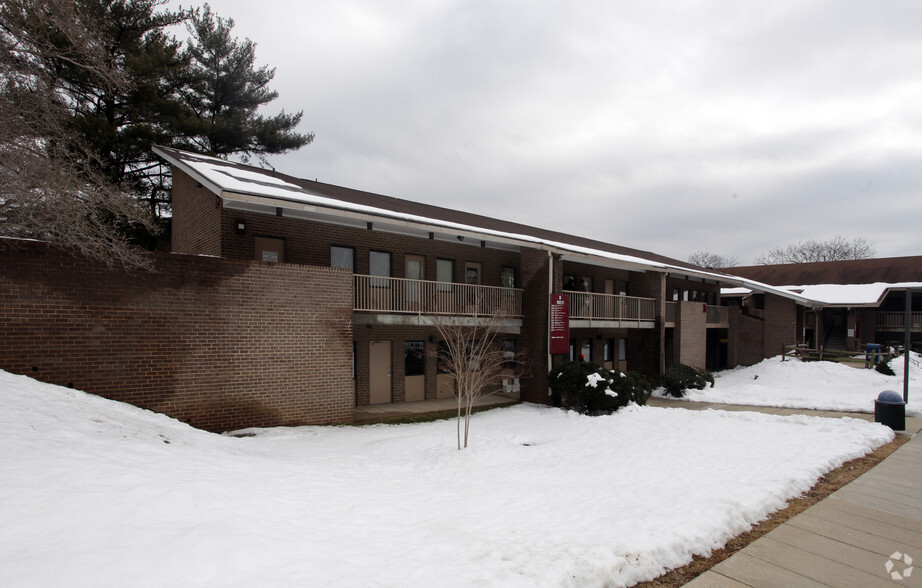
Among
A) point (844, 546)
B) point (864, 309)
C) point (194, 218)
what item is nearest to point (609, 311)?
point (194, 218)

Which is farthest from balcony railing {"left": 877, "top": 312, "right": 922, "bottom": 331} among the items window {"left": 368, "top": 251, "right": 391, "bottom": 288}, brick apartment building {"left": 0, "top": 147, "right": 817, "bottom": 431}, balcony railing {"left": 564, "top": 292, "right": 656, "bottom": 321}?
window {"left": 368, "top": 251, "right": 391, "bottom": 288}

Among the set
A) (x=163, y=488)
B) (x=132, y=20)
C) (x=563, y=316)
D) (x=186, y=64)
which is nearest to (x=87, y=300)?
(x=163, y=488)

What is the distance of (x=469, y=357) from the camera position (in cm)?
1304

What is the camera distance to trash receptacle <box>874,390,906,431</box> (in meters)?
11.5

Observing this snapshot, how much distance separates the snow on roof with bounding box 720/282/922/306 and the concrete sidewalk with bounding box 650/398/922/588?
29105mm

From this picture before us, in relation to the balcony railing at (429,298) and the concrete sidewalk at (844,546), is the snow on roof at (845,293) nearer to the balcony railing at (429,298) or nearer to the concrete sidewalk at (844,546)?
the balcony railing at (429,298)

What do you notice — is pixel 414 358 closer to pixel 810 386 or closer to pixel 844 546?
pixel 844 546

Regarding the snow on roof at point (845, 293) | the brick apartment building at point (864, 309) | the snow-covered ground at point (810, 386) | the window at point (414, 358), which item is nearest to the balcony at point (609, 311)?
the snow-covered ground at point (810, 386)

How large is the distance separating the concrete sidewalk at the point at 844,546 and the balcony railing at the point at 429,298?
27.7ft

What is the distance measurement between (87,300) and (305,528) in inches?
278

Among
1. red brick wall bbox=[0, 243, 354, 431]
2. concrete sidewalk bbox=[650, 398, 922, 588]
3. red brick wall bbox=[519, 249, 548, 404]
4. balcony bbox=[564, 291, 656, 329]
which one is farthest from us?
balcony bbox=[564, 291, 656, 329]

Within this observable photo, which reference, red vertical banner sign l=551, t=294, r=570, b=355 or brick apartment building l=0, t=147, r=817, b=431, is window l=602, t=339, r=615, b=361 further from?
red vertical banner sign l=551, t=294, r=570, b=355

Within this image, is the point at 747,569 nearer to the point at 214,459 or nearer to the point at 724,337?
the point at 214,459

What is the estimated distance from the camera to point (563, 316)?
57.4 feet
